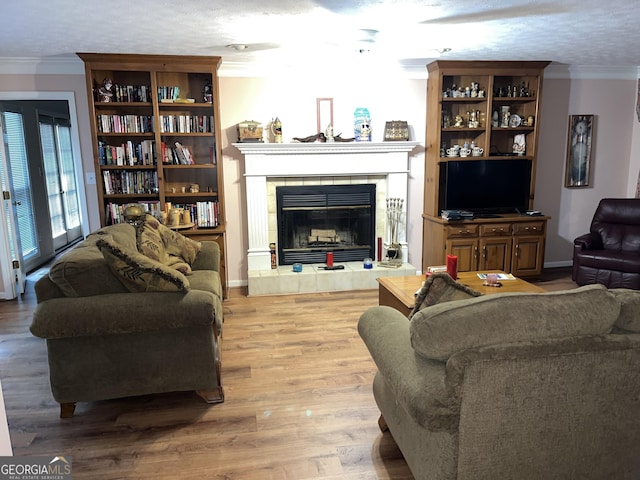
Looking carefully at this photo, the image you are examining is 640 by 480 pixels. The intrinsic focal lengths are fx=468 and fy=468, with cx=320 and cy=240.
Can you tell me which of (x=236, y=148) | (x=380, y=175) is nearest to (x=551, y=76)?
(x=380, y=175)

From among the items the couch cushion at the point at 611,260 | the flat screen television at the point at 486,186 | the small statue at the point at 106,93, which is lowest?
the couch cushion at the point at 611,260

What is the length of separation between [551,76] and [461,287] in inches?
181

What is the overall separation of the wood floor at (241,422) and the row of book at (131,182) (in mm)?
1693

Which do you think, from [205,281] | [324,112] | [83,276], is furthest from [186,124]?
[83,276]

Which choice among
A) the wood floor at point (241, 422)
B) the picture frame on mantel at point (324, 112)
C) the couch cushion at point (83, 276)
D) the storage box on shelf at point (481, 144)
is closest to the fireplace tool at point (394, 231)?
the storage box on shelf at point (481, 144)

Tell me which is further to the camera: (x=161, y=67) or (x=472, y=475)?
(x=161, y=67)

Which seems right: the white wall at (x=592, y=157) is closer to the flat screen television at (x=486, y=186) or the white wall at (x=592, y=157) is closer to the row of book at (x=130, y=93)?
the flat screen television at (x=486, y=186)

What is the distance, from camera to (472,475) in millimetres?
1632

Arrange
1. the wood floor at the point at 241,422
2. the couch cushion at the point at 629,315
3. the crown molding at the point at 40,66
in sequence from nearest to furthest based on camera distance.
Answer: the couch cushion at the point at 629,315 < the wood floor at the point at 241,422 < the crown molding at the point at 40,66

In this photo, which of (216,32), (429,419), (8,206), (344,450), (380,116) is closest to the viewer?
(429,419)

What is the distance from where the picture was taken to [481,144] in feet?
17.3

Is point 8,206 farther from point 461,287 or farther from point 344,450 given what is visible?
point 461,287

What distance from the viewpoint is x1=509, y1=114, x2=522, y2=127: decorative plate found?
17.1 ft

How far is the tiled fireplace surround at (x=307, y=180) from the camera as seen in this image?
16.0 ft
